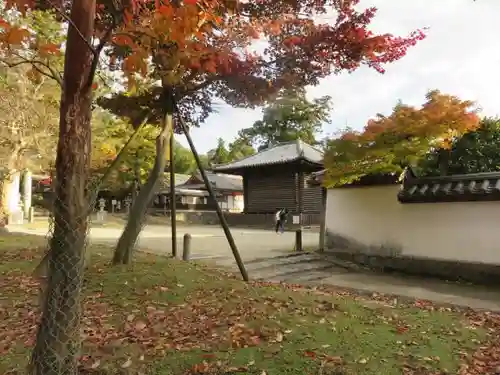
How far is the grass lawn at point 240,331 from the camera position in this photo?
3.98m

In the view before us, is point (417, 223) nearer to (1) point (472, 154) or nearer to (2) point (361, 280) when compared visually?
(2) point (361, 280)

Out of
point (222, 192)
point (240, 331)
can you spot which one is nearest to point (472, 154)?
point (240, 331)

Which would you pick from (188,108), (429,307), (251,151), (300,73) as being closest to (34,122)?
(188,108)

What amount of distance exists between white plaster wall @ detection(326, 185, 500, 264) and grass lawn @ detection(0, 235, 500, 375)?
343 cm

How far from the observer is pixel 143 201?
7703mm

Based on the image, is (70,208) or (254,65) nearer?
(70,208)

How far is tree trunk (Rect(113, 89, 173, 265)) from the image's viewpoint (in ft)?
24.5

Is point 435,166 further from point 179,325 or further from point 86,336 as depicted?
point 86,336

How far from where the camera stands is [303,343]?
14.4 ft

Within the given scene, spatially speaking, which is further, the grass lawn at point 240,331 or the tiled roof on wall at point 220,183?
the tiled roof on wall at point 220,183

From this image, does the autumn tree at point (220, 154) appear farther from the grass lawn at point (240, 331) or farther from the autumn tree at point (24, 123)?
the grass lawn at point (240, 331)

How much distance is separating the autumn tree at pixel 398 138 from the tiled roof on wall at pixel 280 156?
15.5 metres

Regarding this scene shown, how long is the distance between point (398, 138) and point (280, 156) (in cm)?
1926

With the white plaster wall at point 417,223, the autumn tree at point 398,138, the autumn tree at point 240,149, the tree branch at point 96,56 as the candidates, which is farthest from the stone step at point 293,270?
the autumn tree at point 240,149
